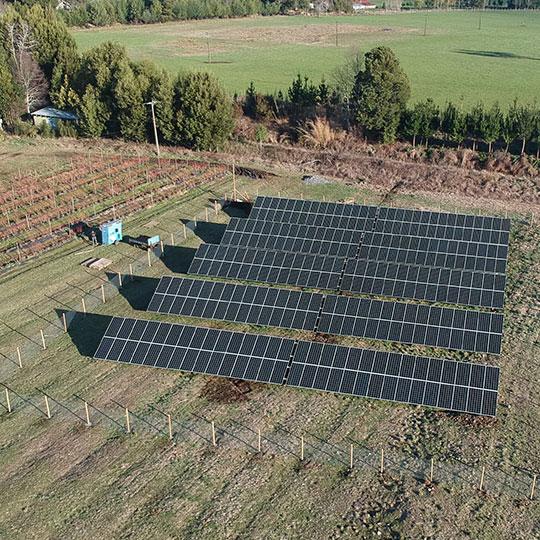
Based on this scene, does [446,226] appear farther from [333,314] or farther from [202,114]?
[202,114]

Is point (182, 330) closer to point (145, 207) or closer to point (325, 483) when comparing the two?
point (325, 483)

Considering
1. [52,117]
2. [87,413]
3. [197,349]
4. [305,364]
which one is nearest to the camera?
[87,413]

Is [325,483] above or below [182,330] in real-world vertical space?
below

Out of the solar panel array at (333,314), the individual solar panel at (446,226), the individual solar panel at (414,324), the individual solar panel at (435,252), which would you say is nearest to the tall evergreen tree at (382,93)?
the individual solar panel at (446,226)

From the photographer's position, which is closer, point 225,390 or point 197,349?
point 225,390

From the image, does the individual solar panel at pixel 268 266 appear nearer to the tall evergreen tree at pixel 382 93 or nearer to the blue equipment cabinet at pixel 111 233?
the blue equipment cabinet at pixel 111 233

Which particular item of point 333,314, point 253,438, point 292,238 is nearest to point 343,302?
point 333,314

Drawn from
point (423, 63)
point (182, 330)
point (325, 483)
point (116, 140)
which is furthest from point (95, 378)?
point (423, 63)
